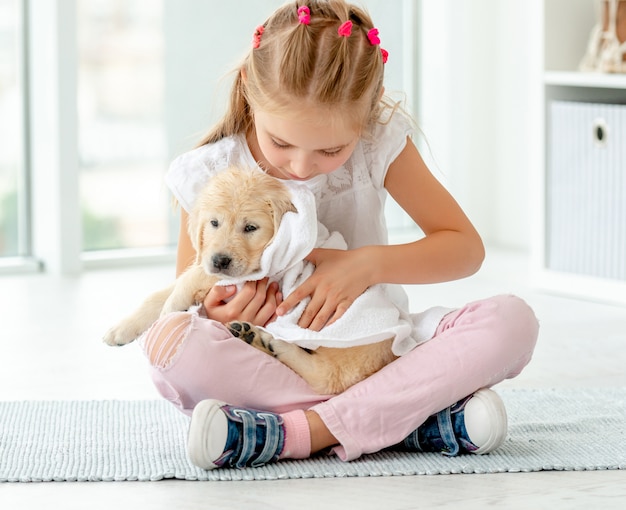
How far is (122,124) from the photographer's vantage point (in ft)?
8.93

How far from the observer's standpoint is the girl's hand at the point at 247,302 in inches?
47.1

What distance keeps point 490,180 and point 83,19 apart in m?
1.17

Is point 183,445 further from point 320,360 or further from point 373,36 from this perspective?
point 373,36

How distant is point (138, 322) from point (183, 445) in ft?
0.49

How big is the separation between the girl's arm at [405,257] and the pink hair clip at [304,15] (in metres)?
0.21

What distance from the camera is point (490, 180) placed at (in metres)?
3.01

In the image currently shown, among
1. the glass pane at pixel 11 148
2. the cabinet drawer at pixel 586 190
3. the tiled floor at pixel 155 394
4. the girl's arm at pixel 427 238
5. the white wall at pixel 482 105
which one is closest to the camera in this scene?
the tiled floor at pixel 155 394

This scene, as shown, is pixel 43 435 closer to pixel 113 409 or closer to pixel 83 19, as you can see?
pixel 113 409

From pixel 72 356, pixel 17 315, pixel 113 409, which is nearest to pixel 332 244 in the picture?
pixel 113 409

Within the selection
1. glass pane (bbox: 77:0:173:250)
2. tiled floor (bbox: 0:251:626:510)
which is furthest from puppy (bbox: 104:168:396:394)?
glass pane (bbox: 77:0:173:250)

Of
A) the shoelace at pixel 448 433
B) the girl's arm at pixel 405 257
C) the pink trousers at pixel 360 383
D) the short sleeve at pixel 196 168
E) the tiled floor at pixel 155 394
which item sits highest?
the short sleeve at pixel 196 168

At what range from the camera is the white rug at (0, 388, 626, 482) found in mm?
1111

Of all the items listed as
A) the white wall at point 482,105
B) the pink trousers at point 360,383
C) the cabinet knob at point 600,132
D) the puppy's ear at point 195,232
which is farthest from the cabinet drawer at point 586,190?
the puppy's ear at point 195,232

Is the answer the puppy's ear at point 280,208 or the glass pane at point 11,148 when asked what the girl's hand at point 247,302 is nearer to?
the puppy's ear at point 280,208
